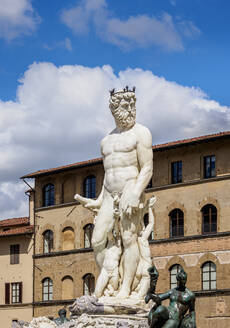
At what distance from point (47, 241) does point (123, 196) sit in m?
40.0

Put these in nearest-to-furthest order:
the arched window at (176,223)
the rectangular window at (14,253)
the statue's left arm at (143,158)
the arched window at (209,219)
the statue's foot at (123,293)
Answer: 1. the statue's foot at (123,293)
2. the statue's left arm at (143,158)
3. the arched window at (209,219)
4. the arched window at (176,223)
5. the rectangular window at (14,253)

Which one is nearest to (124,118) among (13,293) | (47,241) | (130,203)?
(130,203)

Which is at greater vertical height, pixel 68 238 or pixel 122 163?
pixel 122 163

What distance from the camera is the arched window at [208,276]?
4747 centimetres

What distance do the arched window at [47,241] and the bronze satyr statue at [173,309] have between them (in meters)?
44.5

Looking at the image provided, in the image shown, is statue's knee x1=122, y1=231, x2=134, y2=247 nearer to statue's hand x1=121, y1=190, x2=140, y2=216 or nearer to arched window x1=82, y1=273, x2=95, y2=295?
statue's hand x1=121, y1=190, x2=140, y2=216

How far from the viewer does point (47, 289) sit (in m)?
55.7

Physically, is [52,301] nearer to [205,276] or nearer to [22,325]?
[205,276]

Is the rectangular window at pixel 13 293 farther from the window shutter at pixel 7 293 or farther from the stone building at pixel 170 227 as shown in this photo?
the stone building at pixel 170 227

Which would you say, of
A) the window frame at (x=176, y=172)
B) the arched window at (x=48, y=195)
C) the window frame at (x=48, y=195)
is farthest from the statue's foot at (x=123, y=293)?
the arched window at (x=48, y=195)

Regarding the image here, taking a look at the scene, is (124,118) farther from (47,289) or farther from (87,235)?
(47,289)

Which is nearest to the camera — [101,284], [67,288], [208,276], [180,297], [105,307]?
[180,297]

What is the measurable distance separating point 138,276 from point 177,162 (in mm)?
33666

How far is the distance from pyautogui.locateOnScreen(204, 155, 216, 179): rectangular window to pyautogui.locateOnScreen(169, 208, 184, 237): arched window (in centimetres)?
275
